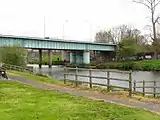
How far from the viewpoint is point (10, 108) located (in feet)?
39.1

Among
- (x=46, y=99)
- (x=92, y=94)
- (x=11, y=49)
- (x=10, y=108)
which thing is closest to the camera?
(x=10, y=108)

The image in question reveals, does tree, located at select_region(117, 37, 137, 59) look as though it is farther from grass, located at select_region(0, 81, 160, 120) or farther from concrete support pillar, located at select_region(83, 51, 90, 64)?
grass, located at select_region(0, 81, 160, 120)

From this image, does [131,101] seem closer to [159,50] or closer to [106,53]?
[159,50]

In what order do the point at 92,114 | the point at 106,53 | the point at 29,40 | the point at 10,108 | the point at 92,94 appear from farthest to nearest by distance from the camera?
the point at 106,53 < the point at 29,40 < the point at 92,94 < the point at 10,108 < the point at 92,114

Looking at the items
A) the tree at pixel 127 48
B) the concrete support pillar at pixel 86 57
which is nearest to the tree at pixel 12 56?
the tree at pixel 127 48

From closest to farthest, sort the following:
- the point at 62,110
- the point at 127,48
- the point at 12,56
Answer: the point at 62,110, the point at 12,56, the point at 127,48

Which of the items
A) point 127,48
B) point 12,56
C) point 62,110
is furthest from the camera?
point 127,48

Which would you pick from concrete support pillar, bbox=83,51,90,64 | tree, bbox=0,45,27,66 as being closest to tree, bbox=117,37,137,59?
concrete support pillar, bbox=83,51,90,64

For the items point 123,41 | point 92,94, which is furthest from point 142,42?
point 92,94

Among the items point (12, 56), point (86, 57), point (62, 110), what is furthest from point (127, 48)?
point (62, 110)

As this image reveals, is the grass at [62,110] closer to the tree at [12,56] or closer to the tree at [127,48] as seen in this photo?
the tree at [12,56]

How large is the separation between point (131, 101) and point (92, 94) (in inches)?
112

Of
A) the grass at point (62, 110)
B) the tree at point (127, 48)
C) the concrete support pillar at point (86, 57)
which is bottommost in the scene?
the grass at point (62, 110)

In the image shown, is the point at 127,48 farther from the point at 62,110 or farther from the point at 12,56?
the point at 62,110
